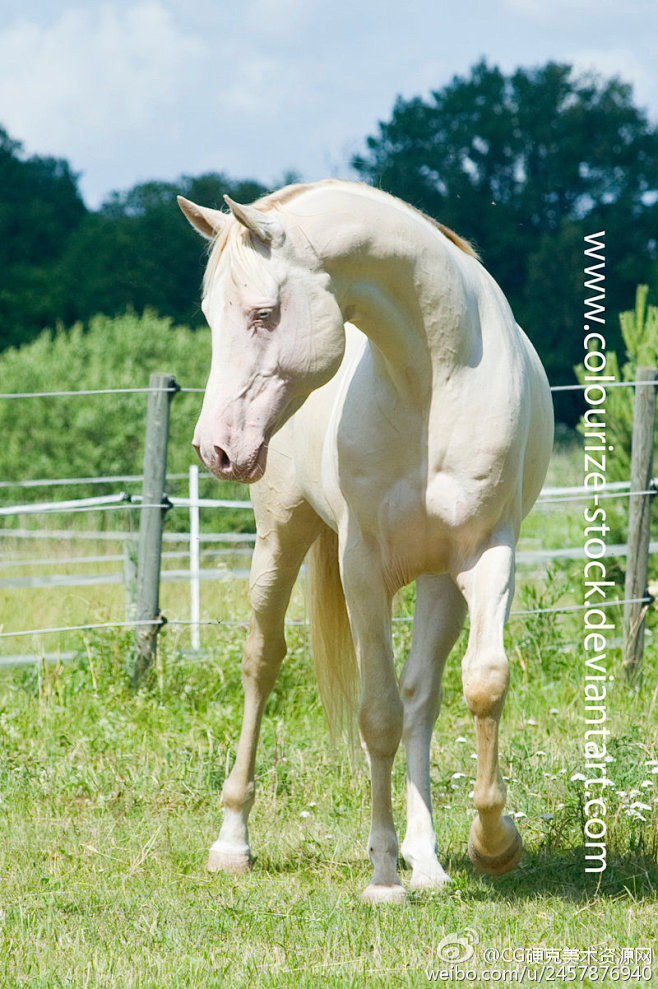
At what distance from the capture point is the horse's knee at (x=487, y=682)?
315 centimetres

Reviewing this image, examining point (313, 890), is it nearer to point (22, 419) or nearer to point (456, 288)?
point (456, 288)

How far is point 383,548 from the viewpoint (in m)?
3.42

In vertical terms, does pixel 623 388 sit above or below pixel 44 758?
above

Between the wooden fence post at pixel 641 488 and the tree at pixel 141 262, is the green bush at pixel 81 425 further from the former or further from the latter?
the tree at pixel 141 262

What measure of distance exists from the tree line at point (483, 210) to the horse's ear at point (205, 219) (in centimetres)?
2974

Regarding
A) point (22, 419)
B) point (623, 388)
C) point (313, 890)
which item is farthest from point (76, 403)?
point (313, 890)

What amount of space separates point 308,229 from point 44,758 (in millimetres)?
3023

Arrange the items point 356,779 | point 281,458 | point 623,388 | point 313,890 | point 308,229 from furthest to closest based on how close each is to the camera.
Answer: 1. point 623,388
2. point 356,779
3. point 281,458
4. point 313,890
5. point 308,229

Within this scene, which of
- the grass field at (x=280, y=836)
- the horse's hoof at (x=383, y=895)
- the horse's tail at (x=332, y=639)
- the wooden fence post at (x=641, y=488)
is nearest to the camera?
the grass field at (x=280, y=836)

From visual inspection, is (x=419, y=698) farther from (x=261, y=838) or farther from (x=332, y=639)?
(x=261, y=838)

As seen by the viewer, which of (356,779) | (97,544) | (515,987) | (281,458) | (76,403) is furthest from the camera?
(76,403)

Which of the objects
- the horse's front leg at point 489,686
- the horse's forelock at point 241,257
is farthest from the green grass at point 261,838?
the horse's forelock at point 241,257

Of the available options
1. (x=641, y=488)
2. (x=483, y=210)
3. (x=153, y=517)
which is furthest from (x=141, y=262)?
(x=641, y=488)

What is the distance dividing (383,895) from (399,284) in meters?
1.79
